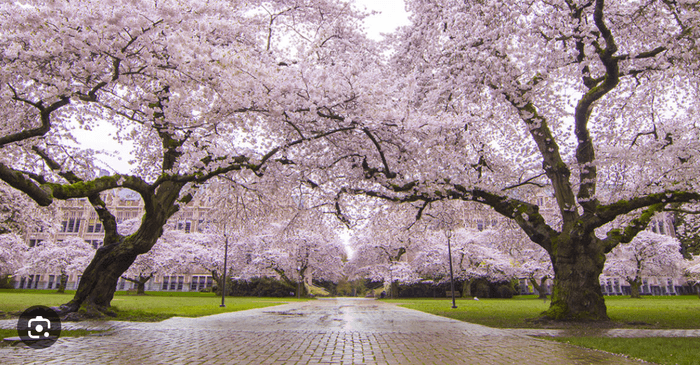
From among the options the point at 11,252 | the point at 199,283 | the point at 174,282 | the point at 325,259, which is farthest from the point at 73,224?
the point at 325,259

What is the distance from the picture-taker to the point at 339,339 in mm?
7609

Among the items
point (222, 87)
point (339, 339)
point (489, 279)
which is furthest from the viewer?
point (489, 279)

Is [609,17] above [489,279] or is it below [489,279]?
above

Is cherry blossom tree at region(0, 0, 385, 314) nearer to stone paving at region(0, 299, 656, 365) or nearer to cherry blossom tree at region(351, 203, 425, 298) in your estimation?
stone paving at region(0, 299, 656, 365)

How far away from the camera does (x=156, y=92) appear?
416 inches

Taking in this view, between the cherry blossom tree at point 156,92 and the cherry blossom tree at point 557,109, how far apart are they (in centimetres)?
224

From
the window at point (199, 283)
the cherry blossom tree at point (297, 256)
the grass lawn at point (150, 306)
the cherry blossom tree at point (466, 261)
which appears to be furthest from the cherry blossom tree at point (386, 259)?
the window at point (199, 283)

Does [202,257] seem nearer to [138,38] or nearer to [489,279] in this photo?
[489,279]

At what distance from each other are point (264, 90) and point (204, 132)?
4806 mm

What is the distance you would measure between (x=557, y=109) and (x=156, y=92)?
12.4 meters

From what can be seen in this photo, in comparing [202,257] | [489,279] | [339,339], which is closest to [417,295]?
[489,279]

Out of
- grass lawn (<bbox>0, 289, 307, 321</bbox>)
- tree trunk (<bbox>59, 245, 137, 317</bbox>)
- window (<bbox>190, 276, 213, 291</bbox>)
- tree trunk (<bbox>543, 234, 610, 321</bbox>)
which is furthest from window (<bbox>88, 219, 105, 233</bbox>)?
tree trunk (<bbox>543, 234, 610, 321</bbox>)

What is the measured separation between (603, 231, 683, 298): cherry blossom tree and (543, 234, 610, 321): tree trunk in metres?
34.5

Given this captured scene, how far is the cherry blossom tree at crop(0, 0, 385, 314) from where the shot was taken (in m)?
7.39
